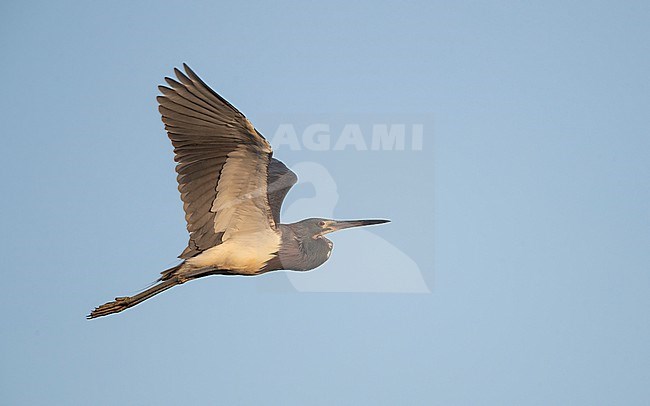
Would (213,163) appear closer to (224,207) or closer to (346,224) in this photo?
(224,207)

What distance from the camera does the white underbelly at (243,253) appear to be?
346 cm

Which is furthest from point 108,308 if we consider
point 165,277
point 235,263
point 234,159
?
point 234,159

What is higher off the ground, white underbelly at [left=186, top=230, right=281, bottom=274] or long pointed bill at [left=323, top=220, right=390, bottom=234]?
long pointed bill at [left=323, top=220, right=390, bottom=234]

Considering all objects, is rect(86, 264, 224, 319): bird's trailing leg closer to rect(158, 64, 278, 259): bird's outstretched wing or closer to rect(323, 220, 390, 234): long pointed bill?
rect(158, 64, 278, 259): bird's outstretched wing

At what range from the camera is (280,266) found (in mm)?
3506

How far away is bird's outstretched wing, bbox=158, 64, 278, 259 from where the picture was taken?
3279mm

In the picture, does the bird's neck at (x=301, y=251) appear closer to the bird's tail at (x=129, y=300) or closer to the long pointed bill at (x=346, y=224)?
the long pointed bill at (x=346, y=224)

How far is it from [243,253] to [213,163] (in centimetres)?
33

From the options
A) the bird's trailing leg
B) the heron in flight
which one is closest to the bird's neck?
the heron in flight

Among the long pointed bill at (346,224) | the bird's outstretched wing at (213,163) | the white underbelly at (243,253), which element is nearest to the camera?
the bird's outstretched wing at (213,163)

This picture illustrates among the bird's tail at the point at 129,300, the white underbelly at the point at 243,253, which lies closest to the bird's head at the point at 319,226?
the white underbelly at the point at 243,253

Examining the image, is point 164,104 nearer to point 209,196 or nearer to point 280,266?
point 209,196

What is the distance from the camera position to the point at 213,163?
3.42 meters

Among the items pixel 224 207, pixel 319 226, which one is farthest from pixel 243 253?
pixel 319 226
